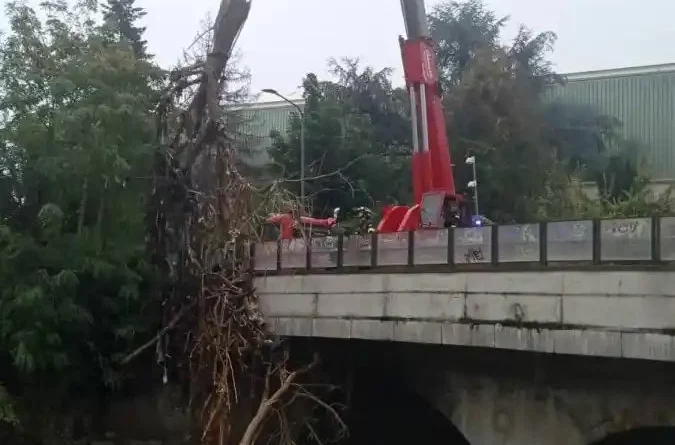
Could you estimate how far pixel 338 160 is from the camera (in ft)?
103

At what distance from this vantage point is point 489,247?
38.2 ft

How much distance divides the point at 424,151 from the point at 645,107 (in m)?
22.9

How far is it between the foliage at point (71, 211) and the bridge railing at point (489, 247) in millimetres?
3300

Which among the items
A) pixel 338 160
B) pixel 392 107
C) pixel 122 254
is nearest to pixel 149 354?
pixel 122 254

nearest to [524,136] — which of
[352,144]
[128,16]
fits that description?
[352,144]

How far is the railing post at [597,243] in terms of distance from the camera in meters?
10.1

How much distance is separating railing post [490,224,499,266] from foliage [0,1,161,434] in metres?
7.75

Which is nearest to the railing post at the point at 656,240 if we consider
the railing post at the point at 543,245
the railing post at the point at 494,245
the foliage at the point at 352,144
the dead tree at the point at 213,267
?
the railing post at the point at 543,245

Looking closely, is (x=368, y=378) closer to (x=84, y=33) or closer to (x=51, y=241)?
(x=51, y=241)

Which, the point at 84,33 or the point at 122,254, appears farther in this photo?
the point at 84,33

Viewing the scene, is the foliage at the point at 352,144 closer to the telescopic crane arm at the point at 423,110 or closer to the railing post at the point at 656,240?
the telescopic crane arm at the point at 423,110

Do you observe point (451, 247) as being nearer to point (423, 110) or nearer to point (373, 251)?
point (373, 251)

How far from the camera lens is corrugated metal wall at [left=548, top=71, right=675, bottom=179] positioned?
35.7 metres

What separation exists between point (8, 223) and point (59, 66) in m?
3.34
